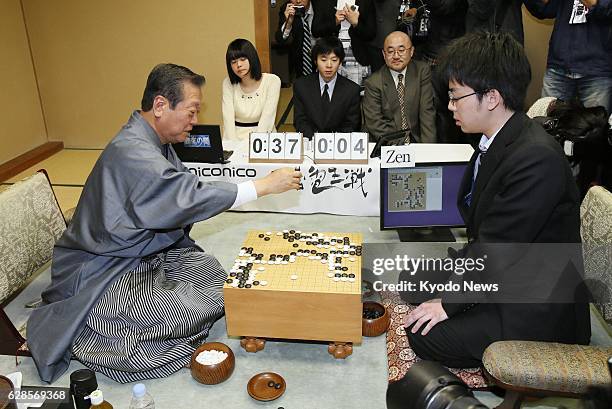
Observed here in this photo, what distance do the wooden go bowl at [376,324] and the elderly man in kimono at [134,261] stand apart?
64 centimetres

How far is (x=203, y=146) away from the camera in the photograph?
3203 millimetres

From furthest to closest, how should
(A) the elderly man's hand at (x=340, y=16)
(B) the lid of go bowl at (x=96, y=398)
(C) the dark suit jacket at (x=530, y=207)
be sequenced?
(A) the elderly man's hand at (x=340, y=16) → (C) the dark suit jacket at (x=530, y=207) → (B) the lid of go bowl at (x=96, y=398)

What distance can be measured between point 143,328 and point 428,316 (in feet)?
3.60

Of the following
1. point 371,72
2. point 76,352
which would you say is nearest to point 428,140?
point 371,72

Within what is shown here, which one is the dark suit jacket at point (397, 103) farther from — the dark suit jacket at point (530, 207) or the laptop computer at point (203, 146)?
the dark suit jacket at point (530, 207)

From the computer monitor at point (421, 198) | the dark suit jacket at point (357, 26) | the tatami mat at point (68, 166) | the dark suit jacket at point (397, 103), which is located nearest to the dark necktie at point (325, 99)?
the dark suit jacket at point (397, 103)

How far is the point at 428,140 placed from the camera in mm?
3934

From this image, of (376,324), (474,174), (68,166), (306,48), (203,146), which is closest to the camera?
(474,174)

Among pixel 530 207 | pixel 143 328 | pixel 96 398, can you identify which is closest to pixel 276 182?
pixel 143 328

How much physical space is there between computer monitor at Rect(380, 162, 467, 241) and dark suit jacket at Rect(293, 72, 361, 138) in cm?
121

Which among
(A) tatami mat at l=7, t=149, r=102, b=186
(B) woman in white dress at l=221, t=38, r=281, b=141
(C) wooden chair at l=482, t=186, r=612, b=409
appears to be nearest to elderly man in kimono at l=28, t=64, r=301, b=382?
(C) wooden chair at l=482, t=186, r=612, b=409

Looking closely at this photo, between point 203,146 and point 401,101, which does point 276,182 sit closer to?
point 203,146

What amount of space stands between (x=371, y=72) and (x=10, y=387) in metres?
3.46

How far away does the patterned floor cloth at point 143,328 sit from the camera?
2119 millimetres
